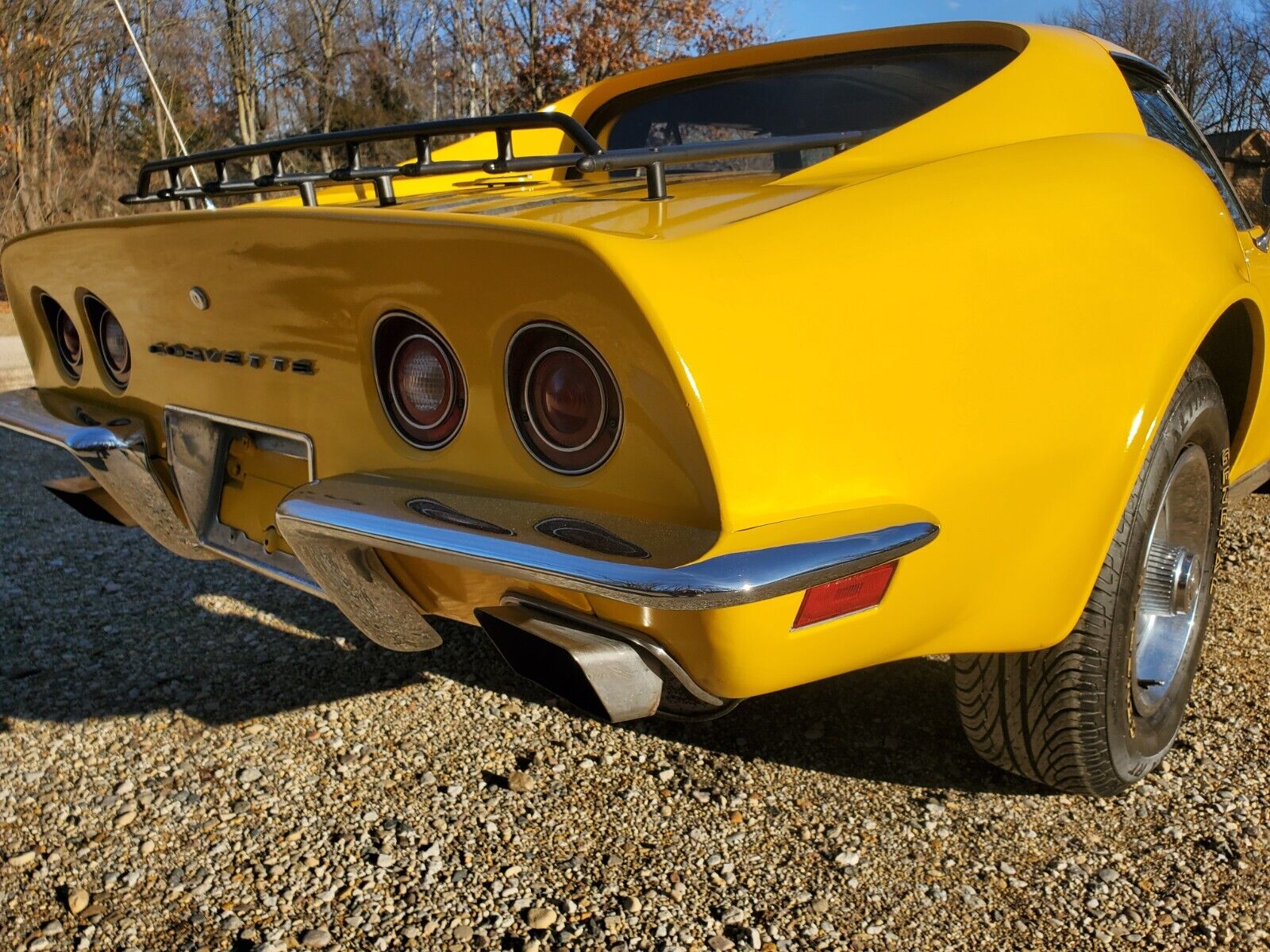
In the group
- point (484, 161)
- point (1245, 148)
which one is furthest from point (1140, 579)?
point (1245, 148)

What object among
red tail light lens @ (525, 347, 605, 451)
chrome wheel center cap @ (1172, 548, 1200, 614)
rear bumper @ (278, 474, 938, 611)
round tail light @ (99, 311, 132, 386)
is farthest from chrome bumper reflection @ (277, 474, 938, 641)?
chrome wheel center cap @ (1172, 548, 1200, 614)

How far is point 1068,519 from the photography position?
5.70ft

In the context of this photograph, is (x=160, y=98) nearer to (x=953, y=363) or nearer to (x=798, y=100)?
(x=798, y=100)

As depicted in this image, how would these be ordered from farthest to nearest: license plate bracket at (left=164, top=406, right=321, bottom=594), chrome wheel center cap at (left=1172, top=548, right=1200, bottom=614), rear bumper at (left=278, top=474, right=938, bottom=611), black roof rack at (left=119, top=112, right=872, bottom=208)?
chrome wheel center cap at (left=1172, top=548, right=1200, bottom=614)
license plate bracket at (left=164, top=406, right=321, bottom=594)
black roof rack at (left=119, top=112, right=872, bottom=208)
rear bumper at (left=278, top=474, right=938, bottom=611)

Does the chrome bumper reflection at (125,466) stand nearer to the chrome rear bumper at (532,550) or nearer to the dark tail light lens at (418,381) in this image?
the chrome rear bumper at (532,550)

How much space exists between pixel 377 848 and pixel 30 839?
683 millimetres

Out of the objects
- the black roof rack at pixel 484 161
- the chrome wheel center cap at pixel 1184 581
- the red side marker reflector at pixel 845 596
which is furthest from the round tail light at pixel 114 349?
the chrome wheel center cap at pixel 1184 581

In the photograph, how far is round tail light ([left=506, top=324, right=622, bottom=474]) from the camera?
1.49 metres

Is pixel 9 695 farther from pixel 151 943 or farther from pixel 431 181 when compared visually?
pixel 431 181

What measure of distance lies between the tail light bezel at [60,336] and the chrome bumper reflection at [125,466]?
12 cm

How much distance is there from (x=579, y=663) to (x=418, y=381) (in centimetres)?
53

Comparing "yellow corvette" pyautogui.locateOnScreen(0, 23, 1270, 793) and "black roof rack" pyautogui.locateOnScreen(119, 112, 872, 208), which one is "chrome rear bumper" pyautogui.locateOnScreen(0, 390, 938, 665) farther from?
"black roof rack" pyautogui.locateOnScreen(119, 112, 872, 208)

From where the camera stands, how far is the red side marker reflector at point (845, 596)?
1455 mm

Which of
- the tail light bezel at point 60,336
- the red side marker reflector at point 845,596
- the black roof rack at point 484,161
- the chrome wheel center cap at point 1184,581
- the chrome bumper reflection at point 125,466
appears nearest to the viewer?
the red side marker reflector at point 845,596
